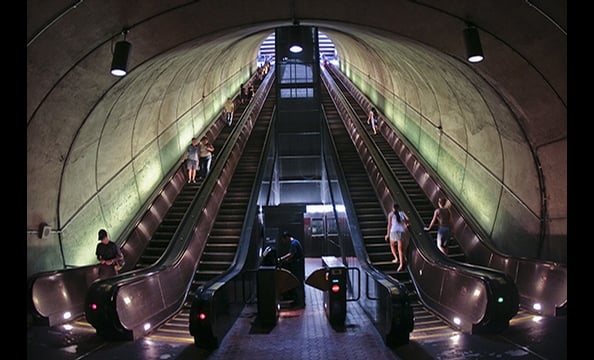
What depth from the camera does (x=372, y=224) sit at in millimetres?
10062

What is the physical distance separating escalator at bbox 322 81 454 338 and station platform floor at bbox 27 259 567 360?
0.73 meters

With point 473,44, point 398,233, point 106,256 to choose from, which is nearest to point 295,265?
point 398,233

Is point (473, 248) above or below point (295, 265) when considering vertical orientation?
above

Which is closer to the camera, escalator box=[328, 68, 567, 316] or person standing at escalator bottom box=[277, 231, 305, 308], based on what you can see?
escalator box=[328, 68, 567, 316]

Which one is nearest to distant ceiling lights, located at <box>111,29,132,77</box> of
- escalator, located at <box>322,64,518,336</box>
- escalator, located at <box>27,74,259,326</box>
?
escalator, located at <box>27,74,259,326</box>

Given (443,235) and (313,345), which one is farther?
(443,235)

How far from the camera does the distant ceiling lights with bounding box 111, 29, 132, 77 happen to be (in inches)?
211

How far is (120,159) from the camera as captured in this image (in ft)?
30.9

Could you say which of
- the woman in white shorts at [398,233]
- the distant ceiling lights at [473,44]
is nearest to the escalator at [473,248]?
the woman in white shorts at [398,233]

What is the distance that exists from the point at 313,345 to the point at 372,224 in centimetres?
491

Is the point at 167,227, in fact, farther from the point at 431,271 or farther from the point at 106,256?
the point at 431,271

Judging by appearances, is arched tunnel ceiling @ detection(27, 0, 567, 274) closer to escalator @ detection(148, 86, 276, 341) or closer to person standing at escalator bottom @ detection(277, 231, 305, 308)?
escalator @ detection(148, 86, 276, 341)

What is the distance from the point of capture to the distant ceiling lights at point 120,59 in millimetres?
5367
